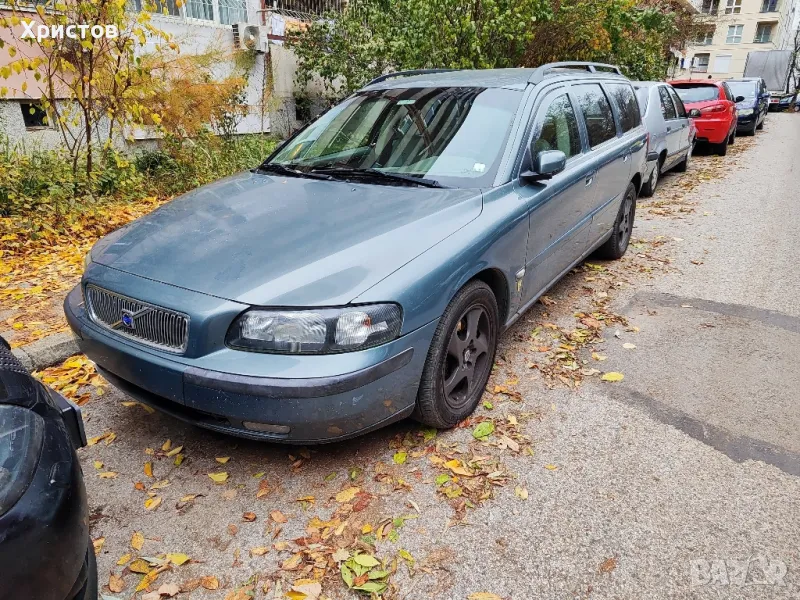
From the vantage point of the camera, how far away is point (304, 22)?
39.1 ft

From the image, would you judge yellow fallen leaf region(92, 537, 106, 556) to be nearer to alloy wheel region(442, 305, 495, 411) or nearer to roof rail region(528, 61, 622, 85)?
alloy wheel region(442, 305, 495, 411)

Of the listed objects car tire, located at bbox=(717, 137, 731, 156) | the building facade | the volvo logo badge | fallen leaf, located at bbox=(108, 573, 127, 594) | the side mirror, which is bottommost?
fallen leaf, located at bbox=(108, 573, 127, 594)

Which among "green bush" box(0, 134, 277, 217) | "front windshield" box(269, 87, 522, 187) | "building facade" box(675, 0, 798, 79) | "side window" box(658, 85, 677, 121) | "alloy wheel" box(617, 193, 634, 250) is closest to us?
"front windshield" box(269, 87, 522, 187)

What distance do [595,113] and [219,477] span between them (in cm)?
395

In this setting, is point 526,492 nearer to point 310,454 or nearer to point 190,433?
point 310,454

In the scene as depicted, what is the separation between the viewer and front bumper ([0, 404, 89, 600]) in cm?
136

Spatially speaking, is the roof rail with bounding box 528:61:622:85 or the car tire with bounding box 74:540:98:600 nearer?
the car tire with bounding box 74:540:98:600

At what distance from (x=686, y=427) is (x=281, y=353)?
2.22 metres

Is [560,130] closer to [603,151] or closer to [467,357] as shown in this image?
[603,151]

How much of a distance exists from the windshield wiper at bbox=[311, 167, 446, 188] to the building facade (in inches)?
2276

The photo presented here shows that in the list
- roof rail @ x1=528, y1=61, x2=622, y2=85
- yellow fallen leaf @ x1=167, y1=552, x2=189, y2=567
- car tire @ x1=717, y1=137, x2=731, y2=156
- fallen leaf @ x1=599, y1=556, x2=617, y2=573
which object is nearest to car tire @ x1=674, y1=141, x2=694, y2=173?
car tire @ x1=717, y1=137, x2=731, y2=156

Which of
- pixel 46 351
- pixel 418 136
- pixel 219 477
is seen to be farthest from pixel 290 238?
pixel 46 351

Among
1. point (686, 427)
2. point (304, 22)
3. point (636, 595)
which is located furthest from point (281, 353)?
point (304, 22)

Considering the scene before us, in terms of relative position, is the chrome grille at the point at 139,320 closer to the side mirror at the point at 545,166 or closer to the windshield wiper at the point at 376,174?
the windshield wiper at the point at 376,174
